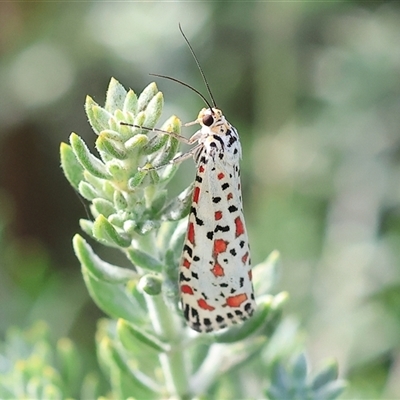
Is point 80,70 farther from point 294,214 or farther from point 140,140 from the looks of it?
point 140,140

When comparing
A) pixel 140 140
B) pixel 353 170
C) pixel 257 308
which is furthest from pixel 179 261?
pixel 353 170

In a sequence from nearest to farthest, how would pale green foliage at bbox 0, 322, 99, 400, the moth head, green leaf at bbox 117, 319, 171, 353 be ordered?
green leaf at bbox 117, 319, 171, 353 < pale green foliage at bbox 0, 322, 99, 400 < the moth head

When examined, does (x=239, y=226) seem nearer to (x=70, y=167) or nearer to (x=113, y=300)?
(x=113, y=300)

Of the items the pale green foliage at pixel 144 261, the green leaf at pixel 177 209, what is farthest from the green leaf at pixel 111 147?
the green leaf at pixel 177 209

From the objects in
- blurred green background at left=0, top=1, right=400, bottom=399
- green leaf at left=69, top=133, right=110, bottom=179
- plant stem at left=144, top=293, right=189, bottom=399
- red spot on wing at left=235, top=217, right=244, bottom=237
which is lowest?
blurred green background at left=0, top=1, right=400, bottom=399

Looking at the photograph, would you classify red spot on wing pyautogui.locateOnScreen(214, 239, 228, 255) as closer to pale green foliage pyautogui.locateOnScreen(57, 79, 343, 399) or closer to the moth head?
pale green foliage pyautogui.locateOnScreen(57, 79, 343, 399)

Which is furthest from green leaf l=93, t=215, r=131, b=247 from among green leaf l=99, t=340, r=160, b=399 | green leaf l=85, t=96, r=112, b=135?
green leaf l=99, t=340, r=160, b=399

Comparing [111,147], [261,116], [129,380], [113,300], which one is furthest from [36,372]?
[261,116]
